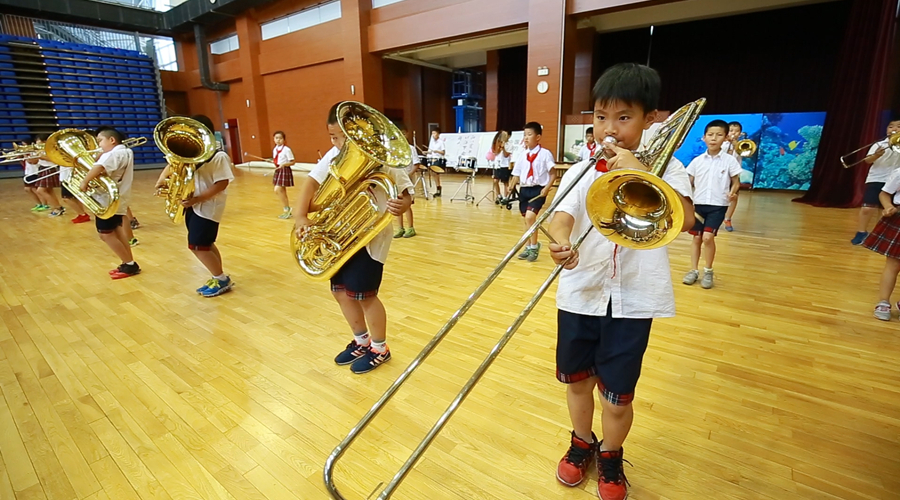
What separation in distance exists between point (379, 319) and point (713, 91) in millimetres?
13207

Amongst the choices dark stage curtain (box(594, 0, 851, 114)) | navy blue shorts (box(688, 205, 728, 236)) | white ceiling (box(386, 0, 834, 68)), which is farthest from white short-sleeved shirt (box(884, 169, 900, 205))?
dark stage curtain (box(594, 0, 851, 114))

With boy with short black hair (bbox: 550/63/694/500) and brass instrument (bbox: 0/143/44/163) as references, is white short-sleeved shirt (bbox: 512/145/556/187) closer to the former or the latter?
boy with short black hair (bbox: 550/63/694/500)

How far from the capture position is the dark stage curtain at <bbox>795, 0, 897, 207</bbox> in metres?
7.44

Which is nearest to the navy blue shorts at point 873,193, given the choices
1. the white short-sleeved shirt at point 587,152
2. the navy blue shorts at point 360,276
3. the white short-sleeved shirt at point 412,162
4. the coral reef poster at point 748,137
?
the white short-sleeved shirt at point 587,152

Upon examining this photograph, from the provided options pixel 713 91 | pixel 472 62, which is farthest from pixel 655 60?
pixel 472 62

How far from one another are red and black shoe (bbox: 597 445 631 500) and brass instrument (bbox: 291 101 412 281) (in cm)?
137

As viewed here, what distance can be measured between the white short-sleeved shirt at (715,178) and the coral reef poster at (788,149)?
7.58 metres

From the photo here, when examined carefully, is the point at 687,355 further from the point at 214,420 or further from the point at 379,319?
the point at 214,420

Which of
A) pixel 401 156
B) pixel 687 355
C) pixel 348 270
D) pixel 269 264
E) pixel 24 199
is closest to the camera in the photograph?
pixel 401 156

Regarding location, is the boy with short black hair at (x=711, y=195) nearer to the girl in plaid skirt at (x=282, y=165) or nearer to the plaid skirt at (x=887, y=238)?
the plaid skirt at (x=887, y=238)

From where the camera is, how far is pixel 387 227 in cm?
221

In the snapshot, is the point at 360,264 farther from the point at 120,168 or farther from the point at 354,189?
the point at 120,168

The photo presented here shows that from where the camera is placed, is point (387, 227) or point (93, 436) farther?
point (387, 227)

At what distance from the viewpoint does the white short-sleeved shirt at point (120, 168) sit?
3.75 meters
